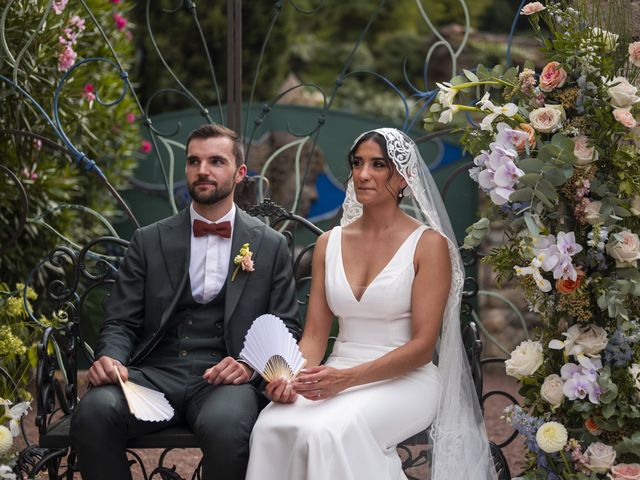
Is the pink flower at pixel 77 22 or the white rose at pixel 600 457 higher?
the pink flower at pixel 77 22

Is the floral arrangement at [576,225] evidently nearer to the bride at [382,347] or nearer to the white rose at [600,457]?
the white rose at [600,457]

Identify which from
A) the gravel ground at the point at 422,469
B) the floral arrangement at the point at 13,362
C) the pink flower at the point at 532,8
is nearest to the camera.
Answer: the pink flower at the point at 532,8

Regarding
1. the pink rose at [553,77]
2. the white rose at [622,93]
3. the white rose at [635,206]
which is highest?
the pink rose at [553,77]

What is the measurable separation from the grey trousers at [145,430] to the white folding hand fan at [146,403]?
0.05 metres

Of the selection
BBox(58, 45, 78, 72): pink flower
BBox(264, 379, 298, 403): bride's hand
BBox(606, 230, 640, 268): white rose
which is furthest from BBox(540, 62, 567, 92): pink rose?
BBox(58, 45, 78, 72): pink flower

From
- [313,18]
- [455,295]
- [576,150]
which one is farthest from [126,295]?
[313,18]

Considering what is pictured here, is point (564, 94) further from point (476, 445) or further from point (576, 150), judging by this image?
point (476, 445)

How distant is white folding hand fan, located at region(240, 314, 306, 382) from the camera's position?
3.46 meters

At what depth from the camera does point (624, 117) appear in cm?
321

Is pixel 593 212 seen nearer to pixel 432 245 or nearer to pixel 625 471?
pixel 432 245

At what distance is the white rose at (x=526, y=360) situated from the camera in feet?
11.3

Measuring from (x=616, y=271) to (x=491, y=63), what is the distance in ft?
23.0

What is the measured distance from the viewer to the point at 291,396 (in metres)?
3.44

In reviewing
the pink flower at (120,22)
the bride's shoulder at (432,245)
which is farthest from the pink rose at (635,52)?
the pink flower at (120,22)
